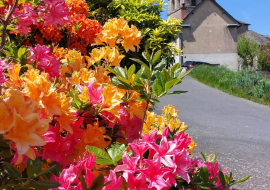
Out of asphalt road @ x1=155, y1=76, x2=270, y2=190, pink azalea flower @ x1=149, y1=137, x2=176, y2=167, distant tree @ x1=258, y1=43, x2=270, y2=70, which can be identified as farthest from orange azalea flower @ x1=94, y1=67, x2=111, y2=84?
distant tree @ x1=258, y1=43, x2=270, y2=70

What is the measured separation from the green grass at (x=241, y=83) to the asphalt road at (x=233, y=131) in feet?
2.26

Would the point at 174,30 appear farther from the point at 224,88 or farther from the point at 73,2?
the point at 224,88

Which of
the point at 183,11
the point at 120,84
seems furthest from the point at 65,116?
the point at 183,11

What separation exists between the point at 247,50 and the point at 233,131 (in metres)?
22.8

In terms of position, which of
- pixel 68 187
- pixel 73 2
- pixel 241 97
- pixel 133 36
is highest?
pixel 73 2

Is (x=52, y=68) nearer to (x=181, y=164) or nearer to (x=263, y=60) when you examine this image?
(x=181, y=164)

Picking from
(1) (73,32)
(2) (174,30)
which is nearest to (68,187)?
(1) (73,32)

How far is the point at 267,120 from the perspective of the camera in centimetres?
A: 813

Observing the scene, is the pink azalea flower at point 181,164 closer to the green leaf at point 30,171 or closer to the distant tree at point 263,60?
the green leaf at point 30,171

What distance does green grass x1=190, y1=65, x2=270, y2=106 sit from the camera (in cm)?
1166

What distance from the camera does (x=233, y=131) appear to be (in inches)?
264

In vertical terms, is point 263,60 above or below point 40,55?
below

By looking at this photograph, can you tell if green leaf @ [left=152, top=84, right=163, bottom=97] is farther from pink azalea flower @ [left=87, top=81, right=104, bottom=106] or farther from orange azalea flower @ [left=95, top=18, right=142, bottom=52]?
orange azalea flower @ [left=95, top=18, right=142, bottom=52]

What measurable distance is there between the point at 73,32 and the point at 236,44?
1113 inches
